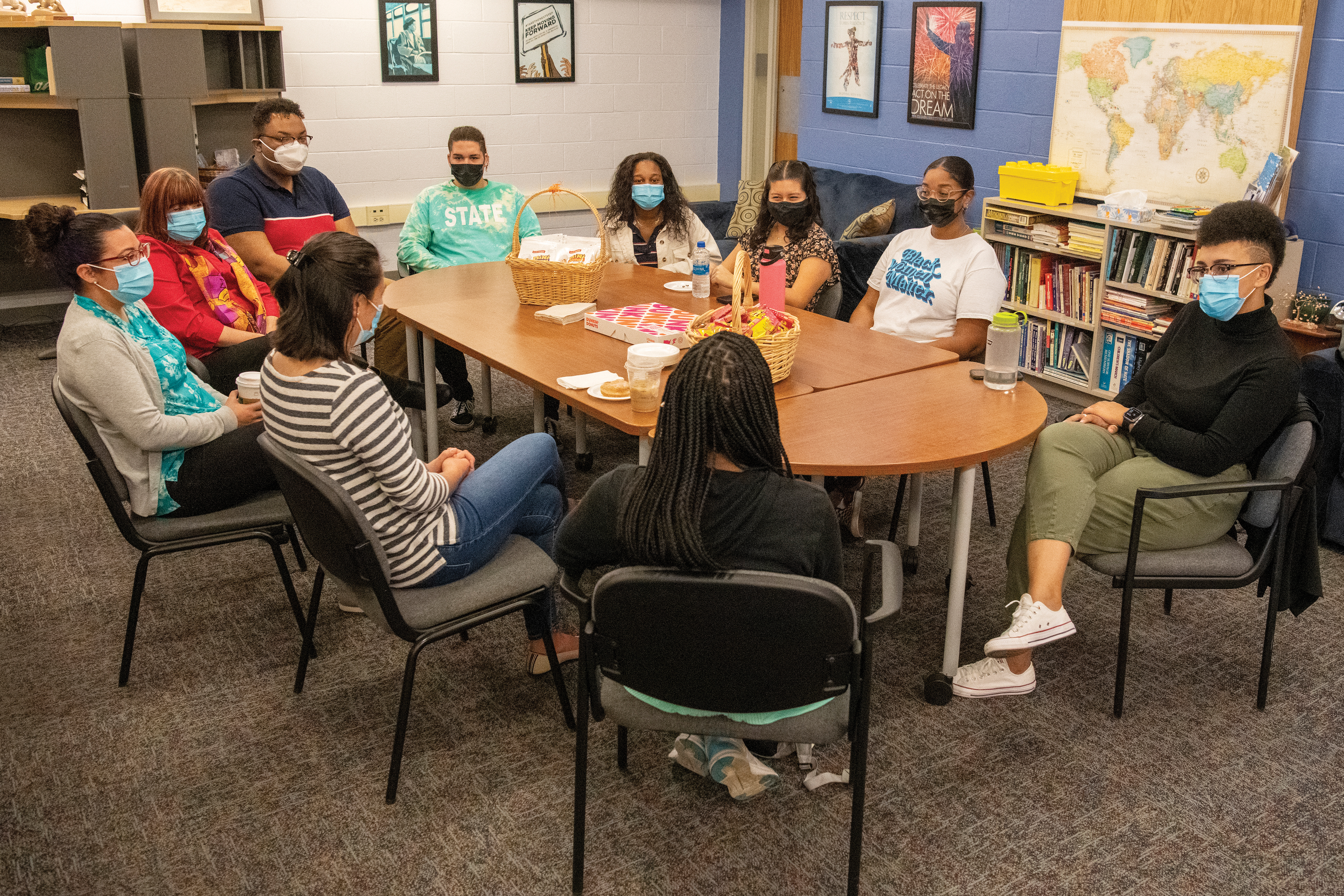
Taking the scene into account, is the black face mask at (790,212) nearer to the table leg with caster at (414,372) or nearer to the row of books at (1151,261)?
the table leg with caster at (414,372)

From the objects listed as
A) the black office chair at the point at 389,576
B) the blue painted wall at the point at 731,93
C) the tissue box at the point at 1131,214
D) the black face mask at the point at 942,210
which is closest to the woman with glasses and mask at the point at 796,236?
the black face mask at the point at 942,210

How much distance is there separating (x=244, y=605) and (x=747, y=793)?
5.29 ft

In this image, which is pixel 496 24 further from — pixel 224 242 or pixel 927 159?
pixel 224 242

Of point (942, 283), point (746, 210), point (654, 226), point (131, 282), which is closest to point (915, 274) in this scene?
point (942, 283)

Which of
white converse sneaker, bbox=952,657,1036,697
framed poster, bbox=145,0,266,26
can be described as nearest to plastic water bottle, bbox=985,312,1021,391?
white converse sneaker, bbox=952,657,1036,697

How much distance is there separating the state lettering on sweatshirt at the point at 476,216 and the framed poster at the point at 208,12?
228 centimetres

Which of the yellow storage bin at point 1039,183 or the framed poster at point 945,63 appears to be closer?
the yellow storage bin at point 1039,183

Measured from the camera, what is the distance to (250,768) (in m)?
2.44

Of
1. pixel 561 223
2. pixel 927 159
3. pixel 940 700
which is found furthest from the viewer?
pixel 561 223

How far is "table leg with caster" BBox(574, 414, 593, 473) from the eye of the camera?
4.15 metres

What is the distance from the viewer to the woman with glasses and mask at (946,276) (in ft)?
11.3

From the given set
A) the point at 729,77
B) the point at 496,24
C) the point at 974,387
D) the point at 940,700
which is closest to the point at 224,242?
the point at 974,387

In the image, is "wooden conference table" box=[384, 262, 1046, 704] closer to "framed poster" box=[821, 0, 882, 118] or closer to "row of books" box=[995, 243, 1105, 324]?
"row of books" box=[995, 243, 1105, 324]

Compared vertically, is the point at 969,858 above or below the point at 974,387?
below
